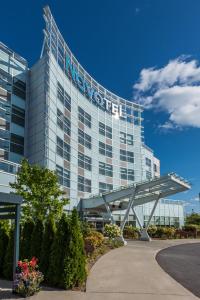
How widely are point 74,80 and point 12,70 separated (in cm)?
1089

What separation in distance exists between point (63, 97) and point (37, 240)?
102 feet

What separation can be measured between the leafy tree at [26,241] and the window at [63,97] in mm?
29076

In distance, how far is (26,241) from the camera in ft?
49.9

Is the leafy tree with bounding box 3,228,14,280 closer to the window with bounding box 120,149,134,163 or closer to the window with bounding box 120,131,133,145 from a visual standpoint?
the window with bounding box 120,149,134,163

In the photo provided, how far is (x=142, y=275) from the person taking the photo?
15.5 m

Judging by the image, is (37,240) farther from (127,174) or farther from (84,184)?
(127,174)

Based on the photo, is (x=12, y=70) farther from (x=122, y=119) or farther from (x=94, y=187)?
(x=122, y=119)

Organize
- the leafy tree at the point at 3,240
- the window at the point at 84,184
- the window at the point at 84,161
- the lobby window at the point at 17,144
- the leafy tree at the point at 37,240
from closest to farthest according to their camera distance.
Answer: the leafy tree at the point at 37,240, the leafy tree at the point at 3,240, the lobby window at the point at 17,144, the window at the point at 84,184, the window at the point at 84,161

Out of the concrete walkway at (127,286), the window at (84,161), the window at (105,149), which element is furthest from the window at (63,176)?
the concrete walkway at (127,286)

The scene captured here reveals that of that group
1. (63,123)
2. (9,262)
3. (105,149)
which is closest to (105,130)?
(105,149)

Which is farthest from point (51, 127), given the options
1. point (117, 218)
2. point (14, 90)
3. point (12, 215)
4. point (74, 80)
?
point (12, 215)

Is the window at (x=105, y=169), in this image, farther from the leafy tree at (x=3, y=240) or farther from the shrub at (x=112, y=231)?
the leafy tree at (x=3, y=240)

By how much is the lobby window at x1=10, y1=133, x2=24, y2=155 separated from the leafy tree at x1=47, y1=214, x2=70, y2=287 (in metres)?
25.5

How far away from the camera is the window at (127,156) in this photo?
58156 millimetres
